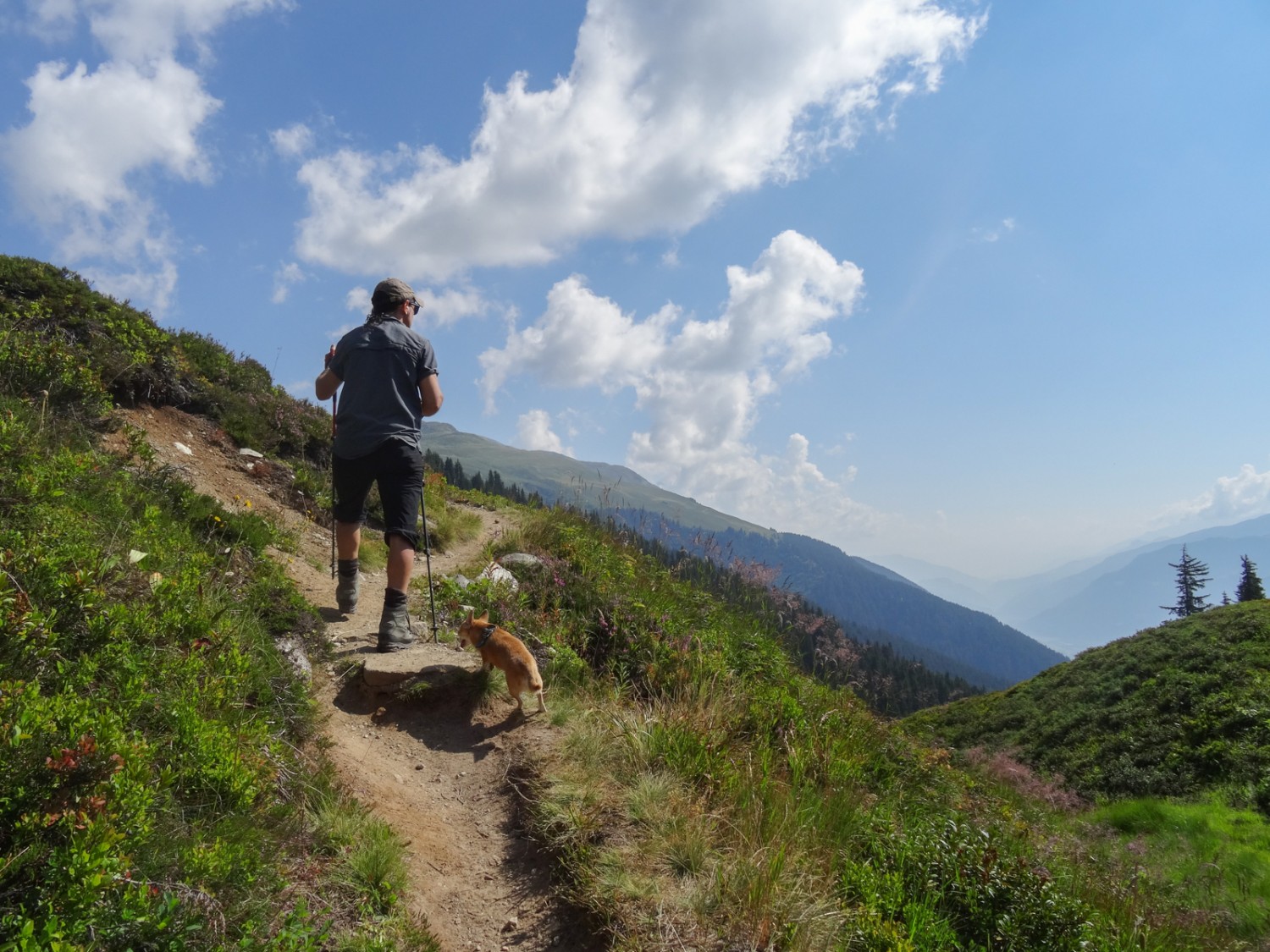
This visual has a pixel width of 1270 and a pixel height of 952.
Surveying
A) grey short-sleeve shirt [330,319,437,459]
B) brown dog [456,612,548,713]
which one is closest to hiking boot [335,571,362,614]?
grey short-sleeve shirt [330,319,437,459]

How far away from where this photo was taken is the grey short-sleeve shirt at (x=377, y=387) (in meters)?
5.21

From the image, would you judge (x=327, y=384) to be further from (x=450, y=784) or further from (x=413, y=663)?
(x=450, y=784)

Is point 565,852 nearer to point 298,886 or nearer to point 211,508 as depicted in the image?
point 298,886

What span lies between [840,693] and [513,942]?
4.83m

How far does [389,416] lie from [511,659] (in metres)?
2.22

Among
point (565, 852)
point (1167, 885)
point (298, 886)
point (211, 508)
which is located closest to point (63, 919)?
point (298, 886)

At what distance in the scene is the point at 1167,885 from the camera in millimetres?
6680

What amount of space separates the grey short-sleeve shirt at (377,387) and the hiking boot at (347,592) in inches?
51.6

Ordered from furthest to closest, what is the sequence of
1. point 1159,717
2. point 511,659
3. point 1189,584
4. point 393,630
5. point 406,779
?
point 1189,584 → point 1159,717 → point 393,630 → point 511,659 → point 406,779

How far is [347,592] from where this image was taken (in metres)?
6.04

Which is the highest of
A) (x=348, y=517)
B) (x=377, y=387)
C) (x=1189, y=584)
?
(x=1189, y=584)

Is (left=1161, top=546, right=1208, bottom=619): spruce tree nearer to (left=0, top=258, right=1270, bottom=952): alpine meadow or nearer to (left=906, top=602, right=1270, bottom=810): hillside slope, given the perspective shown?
(left=906, top=602, right=1270, bottom=810): hillside slope

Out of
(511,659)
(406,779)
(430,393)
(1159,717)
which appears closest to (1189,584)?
(1159,717)

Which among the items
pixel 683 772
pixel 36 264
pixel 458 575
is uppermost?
pixel 36 264
